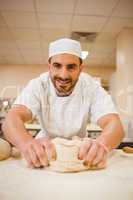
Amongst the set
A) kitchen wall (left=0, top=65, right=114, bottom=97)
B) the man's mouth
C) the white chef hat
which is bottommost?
the man's mouth

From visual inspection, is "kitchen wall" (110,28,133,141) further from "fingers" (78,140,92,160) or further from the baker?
"fingers" (78,140,92,160)

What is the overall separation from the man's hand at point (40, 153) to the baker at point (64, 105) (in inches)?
3.1

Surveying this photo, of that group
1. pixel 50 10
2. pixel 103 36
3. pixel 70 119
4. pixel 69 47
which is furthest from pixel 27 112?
pixel 103 36

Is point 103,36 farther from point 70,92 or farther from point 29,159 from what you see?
point 29,159

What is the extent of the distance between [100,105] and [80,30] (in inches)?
87.3

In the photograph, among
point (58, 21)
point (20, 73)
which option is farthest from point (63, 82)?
point (20, 73)

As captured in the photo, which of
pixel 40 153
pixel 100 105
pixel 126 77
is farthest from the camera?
pixel 126 77

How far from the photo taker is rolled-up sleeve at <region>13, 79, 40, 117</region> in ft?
3.44

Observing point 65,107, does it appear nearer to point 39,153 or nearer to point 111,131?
point 111,131

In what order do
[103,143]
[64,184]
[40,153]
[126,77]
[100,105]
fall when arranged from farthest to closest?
[126,77] → [100,105] → [103,143] → [40,153] → [64,184]

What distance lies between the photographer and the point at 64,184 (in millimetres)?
593

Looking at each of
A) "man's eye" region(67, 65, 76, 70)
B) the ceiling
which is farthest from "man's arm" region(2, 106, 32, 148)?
the ceiling

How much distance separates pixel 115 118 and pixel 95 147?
1.02ft

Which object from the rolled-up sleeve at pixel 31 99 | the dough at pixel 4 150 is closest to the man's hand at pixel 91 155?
the dough at pixel 4 150
